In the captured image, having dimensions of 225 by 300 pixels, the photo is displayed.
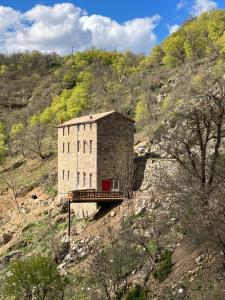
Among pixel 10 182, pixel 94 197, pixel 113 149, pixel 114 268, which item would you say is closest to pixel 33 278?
pixel 114 268

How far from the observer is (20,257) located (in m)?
43.8

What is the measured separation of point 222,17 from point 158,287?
91679 millimetres

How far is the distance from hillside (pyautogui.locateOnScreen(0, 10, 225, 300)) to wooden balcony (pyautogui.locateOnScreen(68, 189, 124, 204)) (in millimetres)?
1049

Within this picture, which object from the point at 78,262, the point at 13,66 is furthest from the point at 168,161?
the point at 13,66

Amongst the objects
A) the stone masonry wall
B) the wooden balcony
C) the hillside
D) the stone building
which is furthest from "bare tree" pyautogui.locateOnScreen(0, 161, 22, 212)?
the wooden balcony

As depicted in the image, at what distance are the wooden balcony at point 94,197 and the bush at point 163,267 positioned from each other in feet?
40.4

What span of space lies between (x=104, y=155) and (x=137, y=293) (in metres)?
18.5

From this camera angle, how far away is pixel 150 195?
39.3 metres

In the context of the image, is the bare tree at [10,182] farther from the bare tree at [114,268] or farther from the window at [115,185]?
the bare tree at [114,268]

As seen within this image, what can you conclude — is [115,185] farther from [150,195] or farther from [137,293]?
[137,293]

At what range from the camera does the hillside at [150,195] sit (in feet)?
87.9

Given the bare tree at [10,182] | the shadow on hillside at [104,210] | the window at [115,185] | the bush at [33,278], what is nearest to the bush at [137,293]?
the bush at [33,278]

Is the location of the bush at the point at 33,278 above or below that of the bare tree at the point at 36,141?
below

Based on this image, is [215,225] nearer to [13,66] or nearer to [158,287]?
[158,287]
